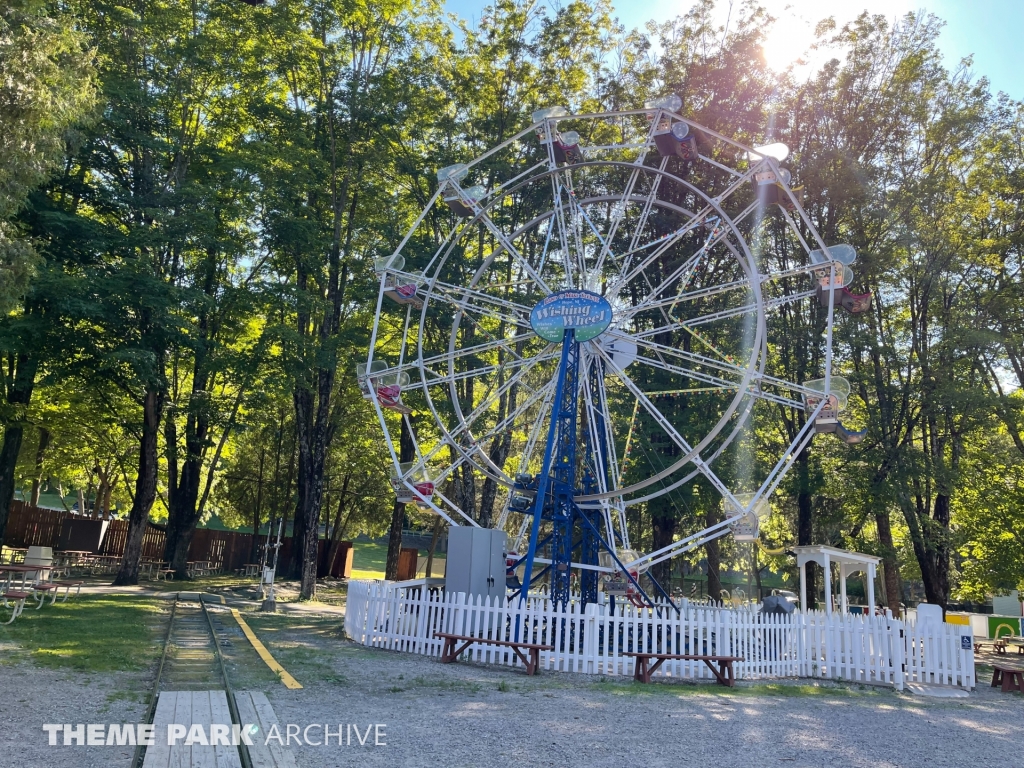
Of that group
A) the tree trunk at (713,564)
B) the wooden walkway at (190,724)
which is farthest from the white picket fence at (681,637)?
the tree trunk at (713,564)

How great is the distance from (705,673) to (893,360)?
14923 mm

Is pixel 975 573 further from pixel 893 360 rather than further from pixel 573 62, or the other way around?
pixel 573 62

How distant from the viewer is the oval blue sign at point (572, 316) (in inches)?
603

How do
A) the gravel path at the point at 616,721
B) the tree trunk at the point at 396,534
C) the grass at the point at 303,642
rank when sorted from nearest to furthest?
the gravel path at the point at 616,721
the grass at the point at 303,642
the tree trunk at the point at 396,534

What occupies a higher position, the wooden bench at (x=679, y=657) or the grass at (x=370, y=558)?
the grass at (x=370, y=558)

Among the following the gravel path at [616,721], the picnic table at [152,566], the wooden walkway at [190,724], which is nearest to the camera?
the wooden walkway at [190,724]

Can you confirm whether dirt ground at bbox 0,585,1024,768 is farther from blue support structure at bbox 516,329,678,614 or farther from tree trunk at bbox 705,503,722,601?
tree trunk at bbox 705,503,722,601

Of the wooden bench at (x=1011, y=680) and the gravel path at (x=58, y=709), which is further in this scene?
the wooden bench at (x=1011, y=680)

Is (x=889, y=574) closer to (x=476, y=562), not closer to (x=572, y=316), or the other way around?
(x=572, y=316)

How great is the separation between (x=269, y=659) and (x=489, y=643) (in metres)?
3.09

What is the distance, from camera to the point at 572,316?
611 inches

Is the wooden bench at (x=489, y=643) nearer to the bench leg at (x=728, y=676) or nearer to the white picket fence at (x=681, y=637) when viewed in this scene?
the white picket fence at (x=681, y=637)

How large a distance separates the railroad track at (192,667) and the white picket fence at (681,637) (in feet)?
9.37

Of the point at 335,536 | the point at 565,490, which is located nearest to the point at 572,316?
the point at 565,490
